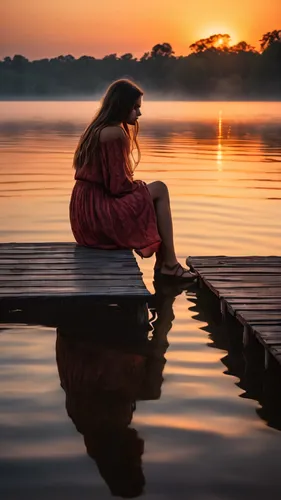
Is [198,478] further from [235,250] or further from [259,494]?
[235,250]

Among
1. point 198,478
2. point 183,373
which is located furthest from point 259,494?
point 183,373

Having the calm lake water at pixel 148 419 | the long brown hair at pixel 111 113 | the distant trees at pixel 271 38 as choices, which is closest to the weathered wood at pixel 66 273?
the calm lake water at pixel 148 419

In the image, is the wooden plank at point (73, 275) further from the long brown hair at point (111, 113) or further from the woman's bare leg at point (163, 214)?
the long brown hair at point (111, 113)

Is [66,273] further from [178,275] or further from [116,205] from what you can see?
[178,275]

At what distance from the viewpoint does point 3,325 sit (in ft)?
20.0

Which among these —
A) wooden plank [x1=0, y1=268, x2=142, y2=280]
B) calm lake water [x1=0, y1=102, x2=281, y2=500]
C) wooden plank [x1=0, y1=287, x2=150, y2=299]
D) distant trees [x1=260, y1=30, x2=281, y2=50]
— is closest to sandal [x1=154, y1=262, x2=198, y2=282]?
calm lake water [x1=0, y1=102, x2=281, y2=500]

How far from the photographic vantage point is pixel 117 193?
7.17m

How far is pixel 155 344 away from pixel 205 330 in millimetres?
472

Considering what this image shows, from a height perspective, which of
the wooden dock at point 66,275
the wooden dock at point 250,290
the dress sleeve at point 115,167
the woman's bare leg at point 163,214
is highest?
the dress sleeve at point 115,167

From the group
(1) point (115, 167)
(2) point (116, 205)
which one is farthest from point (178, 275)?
(1) point (115, 167)

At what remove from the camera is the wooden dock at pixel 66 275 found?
5914 mm

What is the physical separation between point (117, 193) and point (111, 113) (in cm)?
59

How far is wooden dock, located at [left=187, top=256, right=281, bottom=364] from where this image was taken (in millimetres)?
5262

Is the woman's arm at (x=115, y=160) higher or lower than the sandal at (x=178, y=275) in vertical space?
higher
